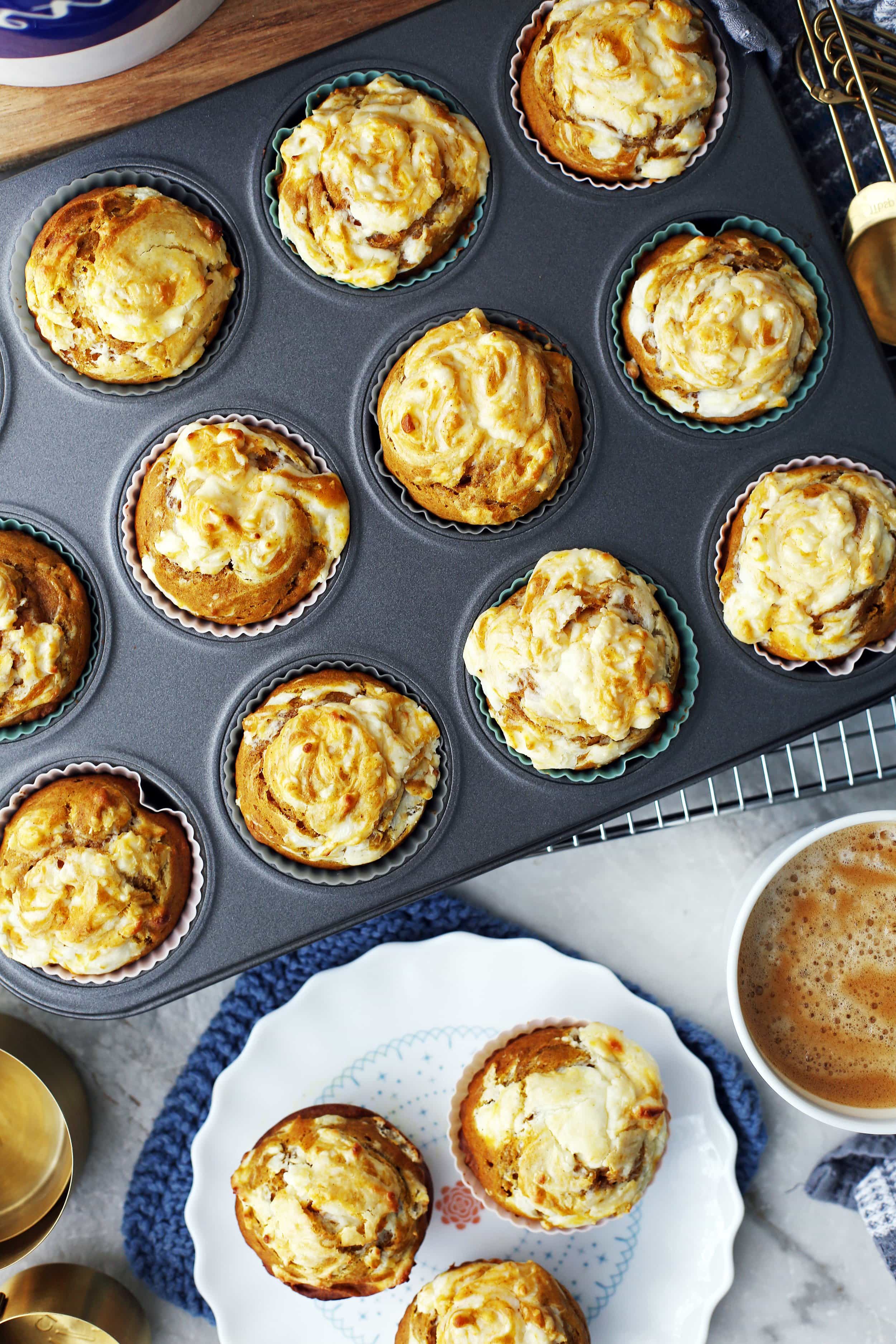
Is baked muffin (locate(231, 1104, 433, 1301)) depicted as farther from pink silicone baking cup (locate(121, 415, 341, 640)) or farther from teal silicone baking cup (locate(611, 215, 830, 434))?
teal silicone baking cup (locate(611, 215, 830, 434))

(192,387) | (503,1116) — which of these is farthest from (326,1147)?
(192,387)

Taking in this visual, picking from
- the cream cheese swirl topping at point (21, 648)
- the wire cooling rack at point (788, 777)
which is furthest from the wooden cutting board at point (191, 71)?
the wire cooling rack at point (788, 777)

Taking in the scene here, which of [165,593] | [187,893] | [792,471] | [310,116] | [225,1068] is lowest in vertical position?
[225,1068]

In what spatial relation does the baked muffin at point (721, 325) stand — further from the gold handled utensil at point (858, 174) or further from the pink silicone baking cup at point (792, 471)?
the gold handled utensil at point (858, 174)

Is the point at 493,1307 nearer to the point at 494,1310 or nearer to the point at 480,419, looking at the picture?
the point at 494,1310

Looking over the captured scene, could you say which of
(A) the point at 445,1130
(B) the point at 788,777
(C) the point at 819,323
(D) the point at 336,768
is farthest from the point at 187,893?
(C) the point at 819,323

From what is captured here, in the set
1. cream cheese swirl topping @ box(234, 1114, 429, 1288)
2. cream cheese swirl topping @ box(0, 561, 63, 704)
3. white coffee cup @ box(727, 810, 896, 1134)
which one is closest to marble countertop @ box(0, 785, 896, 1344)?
white coffee cup @ box(727, 810, 896, 1134)
